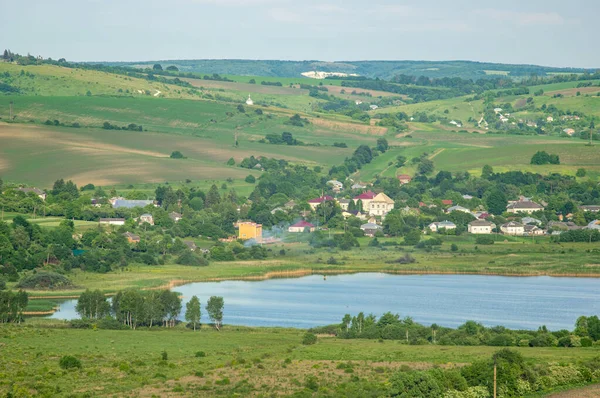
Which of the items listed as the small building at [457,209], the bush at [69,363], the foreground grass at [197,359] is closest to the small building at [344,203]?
the small building at [457,209]

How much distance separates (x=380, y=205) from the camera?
107812 mm

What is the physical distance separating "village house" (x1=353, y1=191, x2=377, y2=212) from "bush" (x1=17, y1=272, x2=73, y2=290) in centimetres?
4512

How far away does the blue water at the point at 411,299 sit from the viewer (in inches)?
2266

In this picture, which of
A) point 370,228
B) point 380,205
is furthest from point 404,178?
point 370,228

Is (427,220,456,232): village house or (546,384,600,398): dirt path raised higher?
(546,384,600,398): dirt path

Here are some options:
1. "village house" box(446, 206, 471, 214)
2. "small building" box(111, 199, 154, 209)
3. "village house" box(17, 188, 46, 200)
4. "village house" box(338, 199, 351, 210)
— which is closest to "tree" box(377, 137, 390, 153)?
"village house" box(338, 199, 351, 210)

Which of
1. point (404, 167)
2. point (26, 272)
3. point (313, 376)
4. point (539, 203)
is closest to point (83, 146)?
point (404, 167)

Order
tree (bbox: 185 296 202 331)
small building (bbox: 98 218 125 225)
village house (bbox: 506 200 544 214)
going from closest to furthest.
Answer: tree (bbox: 185 296 202 331) < small building (bbox: 98 218 125 225) < village house (bbox: 506 200 544 214)

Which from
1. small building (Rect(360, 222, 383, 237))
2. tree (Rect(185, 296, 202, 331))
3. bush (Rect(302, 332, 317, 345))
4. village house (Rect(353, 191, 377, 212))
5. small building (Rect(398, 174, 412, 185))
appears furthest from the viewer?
small building (Rect(398, 174, 412, 185))

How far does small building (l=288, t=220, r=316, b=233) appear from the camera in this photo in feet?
315

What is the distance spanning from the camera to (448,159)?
133000 millimetres

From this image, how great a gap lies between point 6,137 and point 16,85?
4353 centimetres

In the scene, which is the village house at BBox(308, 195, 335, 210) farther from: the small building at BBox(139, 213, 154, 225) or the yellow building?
the small building at BBox(139, 213, 154, 225)

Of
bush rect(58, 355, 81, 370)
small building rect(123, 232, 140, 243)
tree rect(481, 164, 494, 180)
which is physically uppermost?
bush rect(58, 355, 81, 370)
